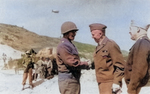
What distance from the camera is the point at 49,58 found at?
111 inches

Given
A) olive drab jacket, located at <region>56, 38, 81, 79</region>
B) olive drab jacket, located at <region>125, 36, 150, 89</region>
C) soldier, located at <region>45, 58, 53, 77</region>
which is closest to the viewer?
olive drab jacket, located at <region>125, 36, 150, 89</region>

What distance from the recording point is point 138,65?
218cm

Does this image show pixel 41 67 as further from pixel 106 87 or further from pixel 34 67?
pixel 106 87

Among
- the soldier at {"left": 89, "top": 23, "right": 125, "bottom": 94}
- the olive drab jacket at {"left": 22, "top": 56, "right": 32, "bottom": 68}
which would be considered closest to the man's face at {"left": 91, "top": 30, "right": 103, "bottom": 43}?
the soldier at {"left": 89, "top": 23, "right": 125, "bottom": 94}

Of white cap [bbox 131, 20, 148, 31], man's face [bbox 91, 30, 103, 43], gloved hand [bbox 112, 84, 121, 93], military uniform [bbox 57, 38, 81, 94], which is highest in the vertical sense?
white cap [bbox 131, 20, 148, 31]

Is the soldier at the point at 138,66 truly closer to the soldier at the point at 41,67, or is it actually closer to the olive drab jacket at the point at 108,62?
the olive drab jacket at the point at 108,62

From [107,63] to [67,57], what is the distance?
0.25 m

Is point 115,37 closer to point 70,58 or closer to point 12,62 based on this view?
point 70,58

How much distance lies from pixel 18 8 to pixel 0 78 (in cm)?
56

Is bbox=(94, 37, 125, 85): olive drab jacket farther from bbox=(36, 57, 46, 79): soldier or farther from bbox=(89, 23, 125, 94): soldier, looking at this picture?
bbox=(36, 57, 46, 79): soldier

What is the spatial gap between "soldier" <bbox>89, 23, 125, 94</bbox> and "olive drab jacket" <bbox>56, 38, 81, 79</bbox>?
13 cm

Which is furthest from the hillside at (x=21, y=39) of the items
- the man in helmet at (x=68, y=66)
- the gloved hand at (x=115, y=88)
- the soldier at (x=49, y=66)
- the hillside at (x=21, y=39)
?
the gloved hand at (x=115, y=88)

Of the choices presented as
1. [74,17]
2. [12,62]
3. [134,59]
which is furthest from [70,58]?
[12,62]

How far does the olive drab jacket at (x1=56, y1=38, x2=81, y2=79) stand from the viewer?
2311 millimetres
